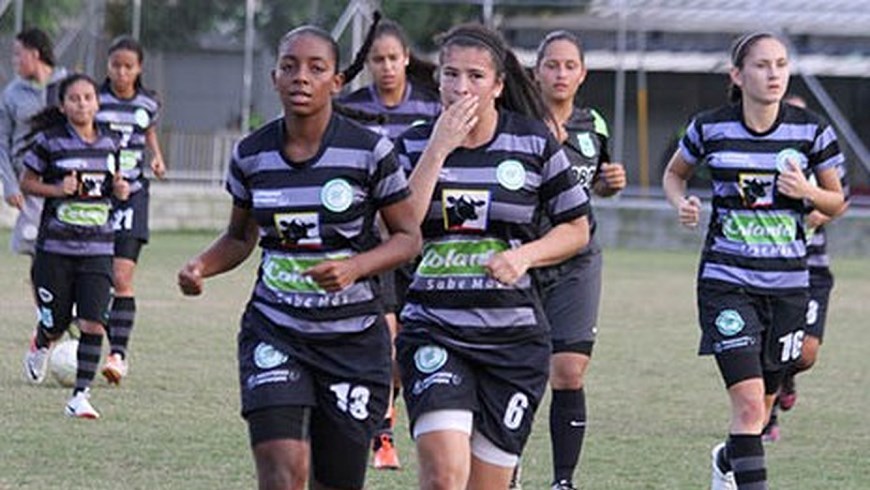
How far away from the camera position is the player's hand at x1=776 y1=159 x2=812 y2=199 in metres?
8.74

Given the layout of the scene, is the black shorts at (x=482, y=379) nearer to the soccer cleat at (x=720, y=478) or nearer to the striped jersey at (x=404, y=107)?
the soccer cleat at (x=720, y=478)

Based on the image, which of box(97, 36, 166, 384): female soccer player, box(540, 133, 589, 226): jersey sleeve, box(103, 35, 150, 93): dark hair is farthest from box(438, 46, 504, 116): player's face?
box(103, 35, 150, 93): dark hair

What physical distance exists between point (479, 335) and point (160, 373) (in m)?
6.96

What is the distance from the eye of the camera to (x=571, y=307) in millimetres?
9625

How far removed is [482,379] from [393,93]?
358cm

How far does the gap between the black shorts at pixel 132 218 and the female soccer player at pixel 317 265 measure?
6667mm

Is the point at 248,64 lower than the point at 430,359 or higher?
lower

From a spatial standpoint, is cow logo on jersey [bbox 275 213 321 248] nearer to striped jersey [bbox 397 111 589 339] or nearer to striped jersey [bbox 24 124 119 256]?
striped jersey [bbox 397 111 589 339]

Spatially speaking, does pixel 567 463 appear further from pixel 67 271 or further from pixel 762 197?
pixel 67 271

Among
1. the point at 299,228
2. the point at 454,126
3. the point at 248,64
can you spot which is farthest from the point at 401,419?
the point at 248,64

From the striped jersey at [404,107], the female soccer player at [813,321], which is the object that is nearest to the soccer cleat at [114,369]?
the striped jersey at [404,107]

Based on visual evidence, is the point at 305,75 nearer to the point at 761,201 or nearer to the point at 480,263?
the point at 480,263

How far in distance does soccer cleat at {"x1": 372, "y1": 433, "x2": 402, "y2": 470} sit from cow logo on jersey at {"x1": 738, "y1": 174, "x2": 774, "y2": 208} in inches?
86.9

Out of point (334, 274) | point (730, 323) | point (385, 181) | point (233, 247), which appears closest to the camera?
point (334, 274)
